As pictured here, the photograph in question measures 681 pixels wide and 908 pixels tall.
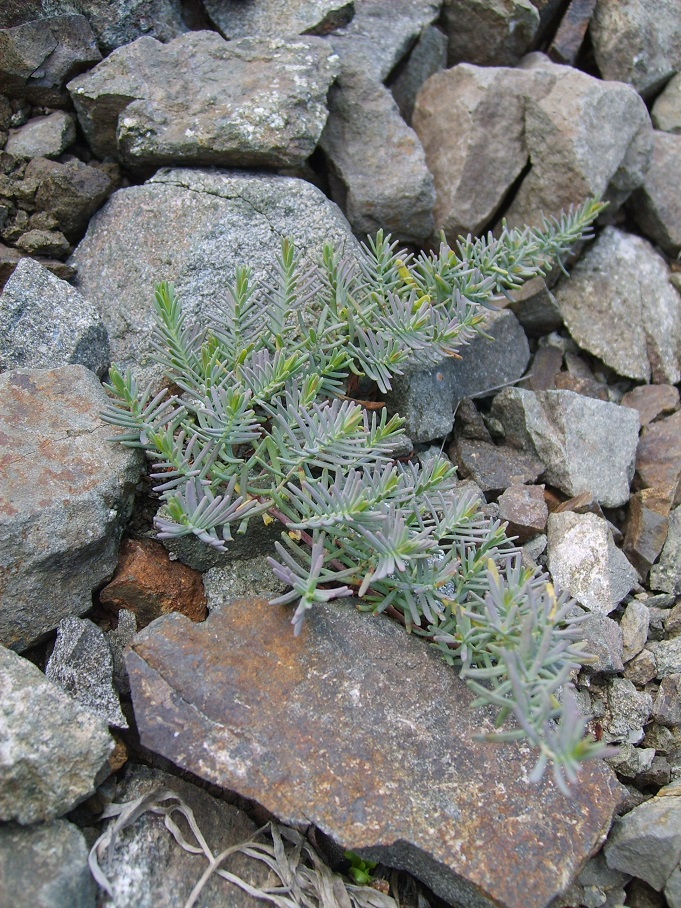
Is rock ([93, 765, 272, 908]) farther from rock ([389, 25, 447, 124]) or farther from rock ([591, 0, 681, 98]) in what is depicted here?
rock ([591, 0, 681, 98])

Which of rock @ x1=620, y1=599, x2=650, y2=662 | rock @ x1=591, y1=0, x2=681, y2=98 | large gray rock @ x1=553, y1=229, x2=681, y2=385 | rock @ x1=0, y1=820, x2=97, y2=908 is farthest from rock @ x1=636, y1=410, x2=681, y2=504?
rock @ x1=0, y1=820, x2=97, y2=908

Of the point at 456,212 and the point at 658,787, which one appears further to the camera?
the point at 456,212

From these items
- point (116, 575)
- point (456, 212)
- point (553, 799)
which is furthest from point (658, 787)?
point (456, 212)

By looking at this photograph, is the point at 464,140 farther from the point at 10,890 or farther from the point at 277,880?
the point at 10,890

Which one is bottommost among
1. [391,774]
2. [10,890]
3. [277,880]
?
[277,880]

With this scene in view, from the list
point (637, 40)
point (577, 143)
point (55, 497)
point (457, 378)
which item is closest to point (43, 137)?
point (55, 497)

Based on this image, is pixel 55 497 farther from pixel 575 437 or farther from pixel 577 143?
pixel 577 143
